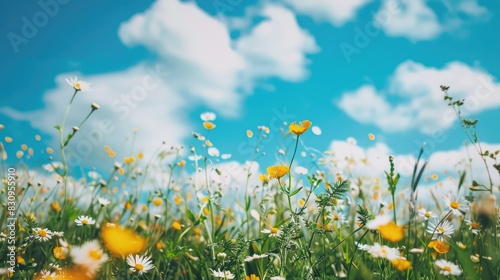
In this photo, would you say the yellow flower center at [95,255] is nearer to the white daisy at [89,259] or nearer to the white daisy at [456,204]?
the white daisy at [89,259]

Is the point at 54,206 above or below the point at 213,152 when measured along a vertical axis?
below

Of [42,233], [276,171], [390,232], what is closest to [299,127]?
[276,171]

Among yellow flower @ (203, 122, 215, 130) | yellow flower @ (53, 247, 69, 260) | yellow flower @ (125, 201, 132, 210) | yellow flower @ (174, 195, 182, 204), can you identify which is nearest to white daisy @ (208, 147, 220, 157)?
yellow flower @ (203, 122, 215, 130)

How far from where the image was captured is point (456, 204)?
6.42 ft

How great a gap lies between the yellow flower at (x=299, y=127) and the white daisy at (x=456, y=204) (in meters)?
0.72

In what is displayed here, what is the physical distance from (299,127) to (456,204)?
0.79 metres

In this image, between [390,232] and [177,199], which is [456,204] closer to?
[390,232]

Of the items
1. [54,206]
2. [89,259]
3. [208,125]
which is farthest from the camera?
[54,206]

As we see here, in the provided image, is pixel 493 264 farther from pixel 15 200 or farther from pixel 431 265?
pixel 15 200

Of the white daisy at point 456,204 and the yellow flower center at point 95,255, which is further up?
the white daisy at point 456,204

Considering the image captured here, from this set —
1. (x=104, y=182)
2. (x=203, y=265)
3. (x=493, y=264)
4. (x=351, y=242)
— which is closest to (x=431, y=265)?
(x=493, y=264)

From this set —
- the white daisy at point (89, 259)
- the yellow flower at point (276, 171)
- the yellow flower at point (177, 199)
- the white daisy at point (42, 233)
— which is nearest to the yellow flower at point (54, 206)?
the yellow flower at point (177, 199)

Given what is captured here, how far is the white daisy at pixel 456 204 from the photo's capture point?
195 cm

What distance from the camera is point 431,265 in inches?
70.5
